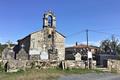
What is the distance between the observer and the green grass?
22844mm

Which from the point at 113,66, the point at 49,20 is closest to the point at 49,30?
the point at 49,20

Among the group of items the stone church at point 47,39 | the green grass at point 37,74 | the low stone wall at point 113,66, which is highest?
the stone church at point 47,39

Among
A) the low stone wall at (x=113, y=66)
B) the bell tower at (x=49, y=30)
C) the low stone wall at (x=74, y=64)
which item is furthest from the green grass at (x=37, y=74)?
the bell tower at (x=49, y=30)

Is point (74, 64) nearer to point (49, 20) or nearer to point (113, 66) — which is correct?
point (113, 66)

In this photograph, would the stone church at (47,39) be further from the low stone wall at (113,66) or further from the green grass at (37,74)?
the green grass at (37,74)

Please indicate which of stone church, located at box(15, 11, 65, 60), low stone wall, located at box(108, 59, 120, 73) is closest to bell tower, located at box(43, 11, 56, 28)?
stone church, located at box(15, 11, 65, 60)

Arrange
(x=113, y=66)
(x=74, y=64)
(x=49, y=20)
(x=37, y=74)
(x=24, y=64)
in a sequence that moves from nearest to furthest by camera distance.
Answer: (x=37, y=74), (x=24, y=64), (x=74, y=64), (x=113, y=66), (x=49, y=20)

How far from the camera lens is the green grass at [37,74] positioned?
2284 cm

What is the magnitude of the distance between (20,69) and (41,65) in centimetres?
290

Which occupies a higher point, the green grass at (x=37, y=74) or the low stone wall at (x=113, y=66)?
A: the low stone wall at (x=113, y=66)

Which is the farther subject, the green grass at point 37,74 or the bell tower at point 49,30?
the bell tower at point 49,30

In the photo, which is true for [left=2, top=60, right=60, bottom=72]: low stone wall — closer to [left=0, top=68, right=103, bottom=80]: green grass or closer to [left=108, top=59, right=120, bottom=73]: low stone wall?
[left=0, top=68, right=103, bottom=80]: green grass

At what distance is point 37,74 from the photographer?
25.3m

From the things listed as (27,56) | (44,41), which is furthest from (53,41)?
(27,56)
